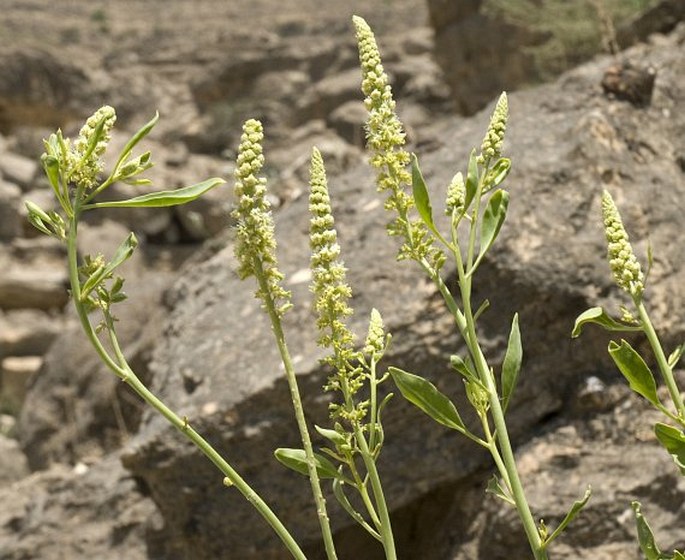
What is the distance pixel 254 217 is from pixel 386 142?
0.25 m

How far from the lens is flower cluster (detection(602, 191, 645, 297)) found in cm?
136

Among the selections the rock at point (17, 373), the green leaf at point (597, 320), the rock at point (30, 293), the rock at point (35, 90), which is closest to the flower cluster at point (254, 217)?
the green leaf at point (597, 320)

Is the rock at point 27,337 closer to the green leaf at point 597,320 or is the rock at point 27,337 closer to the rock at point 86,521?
the rock at point 86,521

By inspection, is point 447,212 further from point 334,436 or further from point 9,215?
point 9,215

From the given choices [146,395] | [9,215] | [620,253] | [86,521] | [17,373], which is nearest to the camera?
[146,395]

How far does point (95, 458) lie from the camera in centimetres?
604

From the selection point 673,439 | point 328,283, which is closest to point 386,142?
point 328,283

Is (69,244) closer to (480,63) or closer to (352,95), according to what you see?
(480,63)

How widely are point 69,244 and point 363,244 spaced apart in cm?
239

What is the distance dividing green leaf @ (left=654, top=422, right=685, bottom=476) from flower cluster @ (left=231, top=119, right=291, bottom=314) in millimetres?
512

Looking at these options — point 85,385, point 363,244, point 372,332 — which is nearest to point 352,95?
point 85,385

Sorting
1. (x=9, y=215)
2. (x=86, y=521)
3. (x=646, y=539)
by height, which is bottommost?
(x=9, y=215)

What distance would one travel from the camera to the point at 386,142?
1496 millimetres

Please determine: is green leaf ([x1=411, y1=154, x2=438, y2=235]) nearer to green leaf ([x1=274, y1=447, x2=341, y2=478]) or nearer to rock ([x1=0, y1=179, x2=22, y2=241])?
green leaf ([x1=274, y1=447, x2=341, y2=478])
